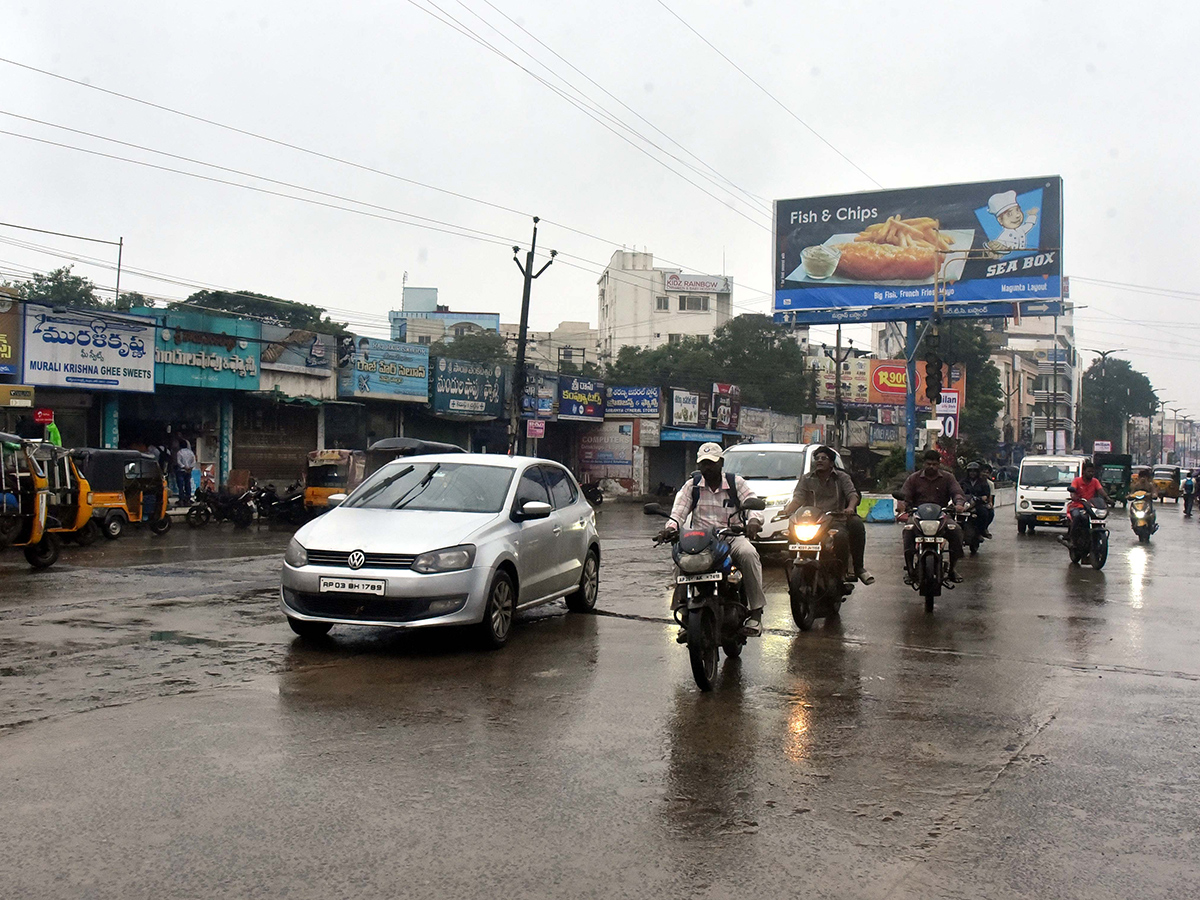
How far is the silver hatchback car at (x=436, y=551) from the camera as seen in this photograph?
28.0 feet

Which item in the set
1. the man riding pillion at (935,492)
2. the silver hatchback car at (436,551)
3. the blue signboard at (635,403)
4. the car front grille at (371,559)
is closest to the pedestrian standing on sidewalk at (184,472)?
the silver hatchback car at (436,551)

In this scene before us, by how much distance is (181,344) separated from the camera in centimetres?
2895

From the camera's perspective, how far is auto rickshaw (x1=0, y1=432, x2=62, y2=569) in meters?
14.4

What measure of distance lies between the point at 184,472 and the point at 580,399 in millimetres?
20249

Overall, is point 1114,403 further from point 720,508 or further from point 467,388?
point 720,508

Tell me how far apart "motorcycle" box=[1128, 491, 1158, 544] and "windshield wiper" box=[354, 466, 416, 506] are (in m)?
19.1

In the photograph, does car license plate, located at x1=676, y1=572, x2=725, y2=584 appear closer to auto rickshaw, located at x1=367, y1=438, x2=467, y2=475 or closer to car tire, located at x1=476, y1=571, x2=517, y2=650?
car tire, located at x1=476, y1=571, x2=517, y2=650

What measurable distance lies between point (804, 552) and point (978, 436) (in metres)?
78.1

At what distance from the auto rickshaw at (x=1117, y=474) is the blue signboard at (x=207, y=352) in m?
33.7

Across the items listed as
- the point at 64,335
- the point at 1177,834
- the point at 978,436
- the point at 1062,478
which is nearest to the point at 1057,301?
the point at 1062,478

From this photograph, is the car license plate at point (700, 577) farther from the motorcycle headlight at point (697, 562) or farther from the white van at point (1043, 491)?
the white van at point (1043, 491)

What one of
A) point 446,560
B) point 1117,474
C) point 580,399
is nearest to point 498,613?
point 446,560

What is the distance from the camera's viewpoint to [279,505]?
87.5ft

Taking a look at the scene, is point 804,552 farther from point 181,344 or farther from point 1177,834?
point 181,344
